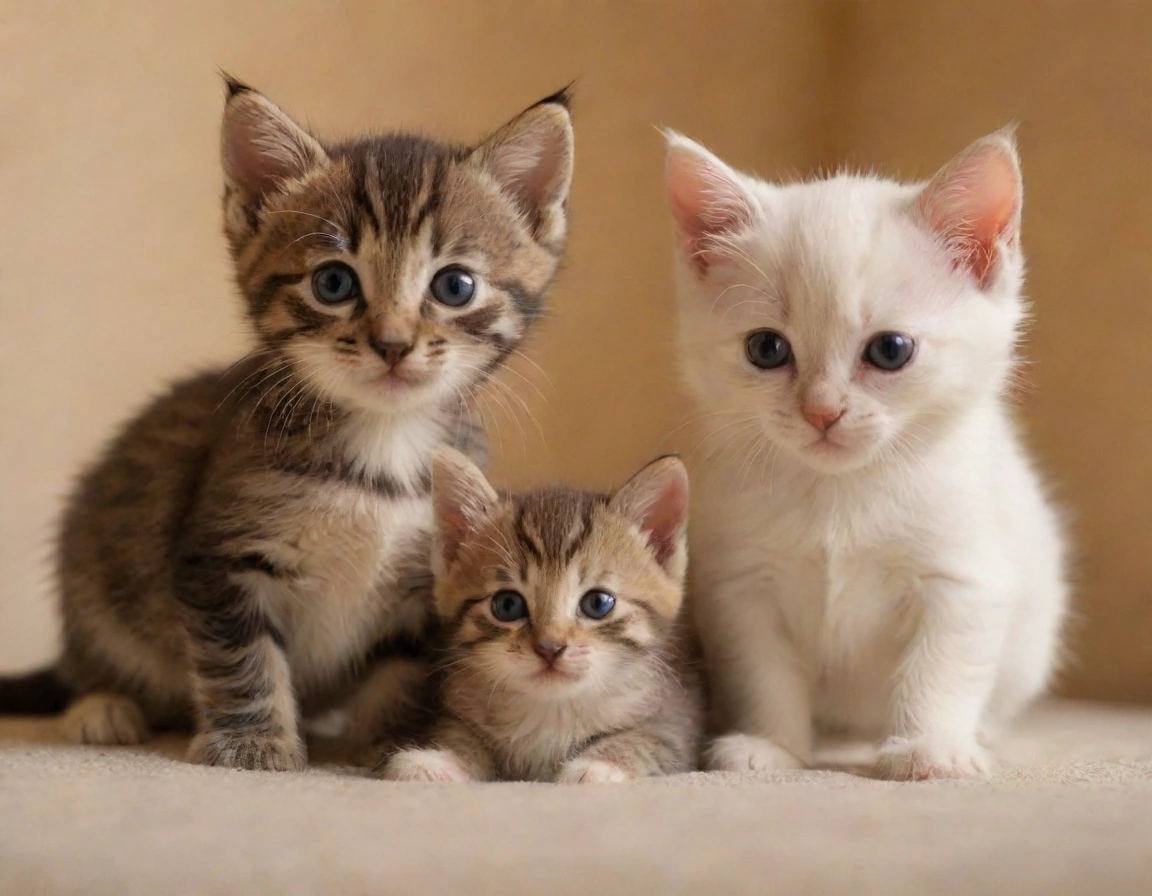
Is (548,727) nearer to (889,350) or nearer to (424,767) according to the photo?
(424,767)

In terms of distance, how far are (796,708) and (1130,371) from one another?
999mm

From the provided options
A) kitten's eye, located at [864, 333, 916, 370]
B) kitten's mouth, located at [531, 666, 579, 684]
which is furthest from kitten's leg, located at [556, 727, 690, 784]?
kitten's eye, located at [864, 333, 916, 370]

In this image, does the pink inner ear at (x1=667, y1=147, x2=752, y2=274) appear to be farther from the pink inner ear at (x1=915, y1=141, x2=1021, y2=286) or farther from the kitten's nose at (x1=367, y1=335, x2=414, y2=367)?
the kitten's nose at (x1=367, y1=335, x2=414, y2=367)

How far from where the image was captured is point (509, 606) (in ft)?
5.25

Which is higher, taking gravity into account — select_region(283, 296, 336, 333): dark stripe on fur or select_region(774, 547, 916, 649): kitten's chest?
select_region(283, 296, 336, 333): dark stripe on fur

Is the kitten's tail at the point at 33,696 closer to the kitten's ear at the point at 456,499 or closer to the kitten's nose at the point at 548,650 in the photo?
the kitten's ear at the point at 456,499

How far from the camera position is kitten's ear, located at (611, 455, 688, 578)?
66.0 inches

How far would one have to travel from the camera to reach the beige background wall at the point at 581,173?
225 centimetres

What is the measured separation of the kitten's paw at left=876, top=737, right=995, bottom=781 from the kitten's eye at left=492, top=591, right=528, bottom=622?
482 millimetres

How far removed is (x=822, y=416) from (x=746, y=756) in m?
0.45

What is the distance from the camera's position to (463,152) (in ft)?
5.72

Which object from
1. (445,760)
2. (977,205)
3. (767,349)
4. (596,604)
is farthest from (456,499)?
(977,205)

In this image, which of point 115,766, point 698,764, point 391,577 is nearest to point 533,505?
point 391,577

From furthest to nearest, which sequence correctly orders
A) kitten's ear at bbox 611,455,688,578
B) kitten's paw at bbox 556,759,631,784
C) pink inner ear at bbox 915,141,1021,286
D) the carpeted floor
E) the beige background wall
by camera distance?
1. the beige background wall
2. kitten's ear at bbox 611,455,688,578
3. pink inner ear at bbox 915,141,1021,286
4. kitten's paw at bbox 556,759,631,784
5. the carpeted floor
